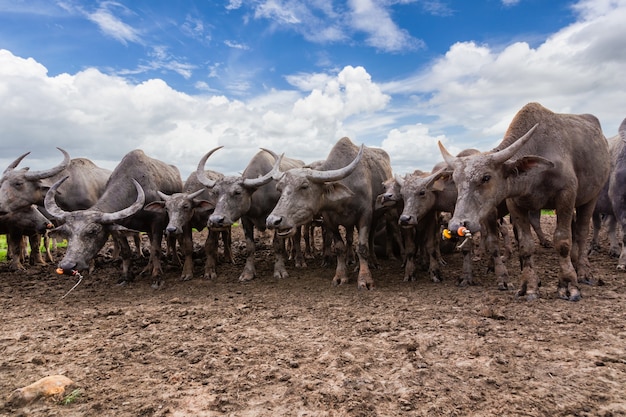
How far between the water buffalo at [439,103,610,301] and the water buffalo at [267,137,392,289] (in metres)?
1.69

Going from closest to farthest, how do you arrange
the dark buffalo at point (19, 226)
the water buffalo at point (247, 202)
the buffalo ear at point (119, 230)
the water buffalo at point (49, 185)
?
1. the buffalo ear at point (119, 230)
2. the water buffalo at point (247, 202)
3. the water buffalo at point (49, 185)
4. the dark buffalo at point (19, 226)

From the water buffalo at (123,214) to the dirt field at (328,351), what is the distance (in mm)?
836

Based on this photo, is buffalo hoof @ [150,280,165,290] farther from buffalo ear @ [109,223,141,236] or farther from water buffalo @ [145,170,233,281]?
buffalo ear @ [109,223,141,236]

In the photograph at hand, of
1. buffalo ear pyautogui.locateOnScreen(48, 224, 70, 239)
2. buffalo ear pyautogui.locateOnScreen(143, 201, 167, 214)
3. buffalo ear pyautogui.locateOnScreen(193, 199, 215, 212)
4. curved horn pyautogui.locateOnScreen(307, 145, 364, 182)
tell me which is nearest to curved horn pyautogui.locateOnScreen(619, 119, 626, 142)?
curved horn pyautogui.locateOnScreen(307, 145, 364, 182)

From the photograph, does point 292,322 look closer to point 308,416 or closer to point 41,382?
point 308,416

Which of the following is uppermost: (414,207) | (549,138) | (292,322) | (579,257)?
(549,138)

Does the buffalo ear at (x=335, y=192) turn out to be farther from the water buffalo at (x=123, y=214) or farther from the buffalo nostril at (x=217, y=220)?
the water buffalo at (x=123, y=214)

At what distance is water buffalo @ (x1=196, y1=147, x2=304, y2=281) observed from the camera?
7.32 meters

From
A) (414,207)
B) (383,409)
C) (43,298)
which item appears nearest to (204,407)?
(383,409)

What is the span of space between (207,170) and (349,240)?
14.6 feet

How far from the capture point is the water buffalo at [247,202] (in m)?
7.32

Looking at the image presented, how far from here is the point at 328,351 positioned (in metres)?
3.87

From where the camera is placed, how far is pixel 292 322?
4.89m

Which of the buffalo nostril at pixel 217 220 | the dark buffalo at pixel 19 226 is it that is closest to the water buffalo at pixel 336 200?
the buffalo nostril at pixel 217 220
